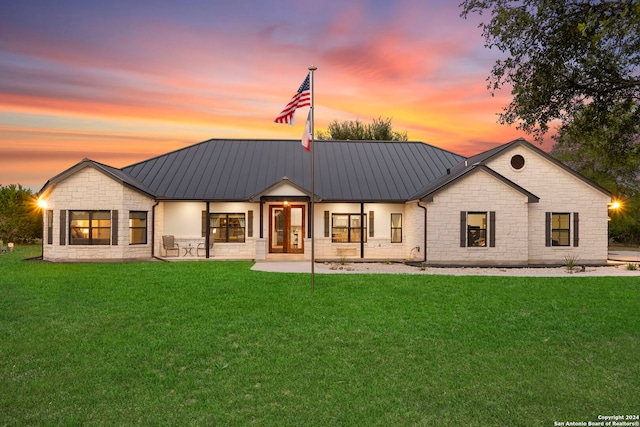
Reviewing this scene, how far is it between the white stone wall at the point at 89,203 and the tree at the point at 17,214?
12773 mm

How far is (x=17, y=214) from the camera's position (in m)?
31.0

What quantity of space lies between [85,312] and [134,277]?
489cm

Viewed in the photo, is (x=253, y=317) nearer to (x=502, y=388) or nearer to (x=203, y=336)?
(x=203, y=336)

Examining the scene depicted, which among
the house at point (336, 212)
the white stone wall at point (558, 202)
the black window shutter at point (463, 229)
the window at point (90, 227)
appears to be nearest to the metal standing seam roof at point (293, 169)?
the house at point (336, 212)

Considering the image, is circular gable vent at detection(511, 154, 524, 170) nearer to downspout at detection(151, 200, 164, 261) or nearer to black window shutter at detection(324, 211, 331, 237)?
black window shutter at detection(324, 211, 331, 237)

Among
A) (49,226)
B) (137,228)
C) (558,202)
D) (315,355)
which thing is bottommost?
(315,355)

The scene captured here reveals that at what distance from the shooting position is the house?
20000mm

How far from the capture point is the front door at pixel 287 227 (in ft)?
74.8

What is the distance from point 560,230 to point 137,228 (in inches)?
795

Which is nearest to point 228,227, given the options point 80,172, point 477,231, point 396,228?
point 80,172

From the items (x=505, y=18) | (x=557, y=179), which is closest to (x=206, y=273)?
(x=505, y=18)

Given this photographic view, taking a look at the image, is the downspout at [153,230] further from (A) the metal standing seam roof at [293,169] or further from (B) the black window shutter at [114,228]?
(B) the black window shutter at [114,228]

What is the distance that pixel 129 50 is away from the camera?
18656mm

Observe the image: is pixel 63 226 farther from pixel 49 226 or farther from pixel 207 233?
pixel 207 233
